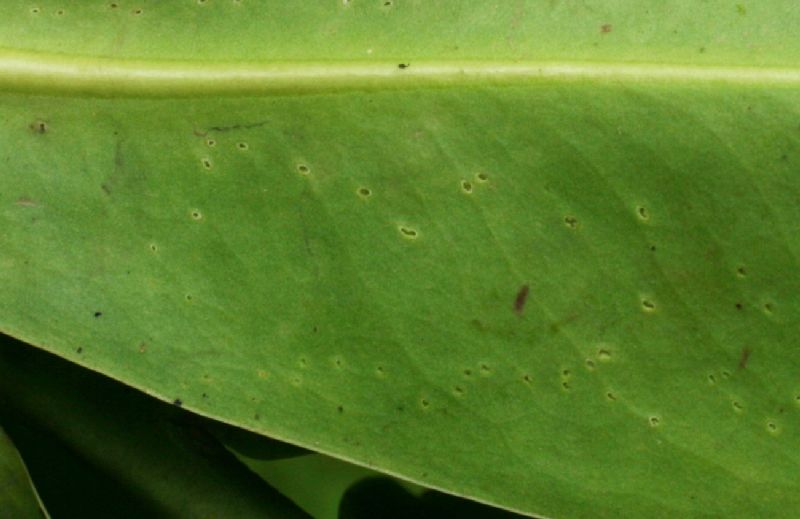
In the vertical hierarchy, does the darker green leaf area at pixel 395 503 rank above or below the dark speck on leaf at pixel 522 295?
below

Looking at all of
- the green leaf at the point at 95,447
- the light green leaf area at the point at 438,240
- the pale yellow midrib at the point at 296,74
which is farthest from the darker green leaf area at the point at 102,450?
the pale yellow midrib at the point at 296,74

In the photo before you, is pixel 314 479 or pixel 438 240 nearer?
pixel 438 240

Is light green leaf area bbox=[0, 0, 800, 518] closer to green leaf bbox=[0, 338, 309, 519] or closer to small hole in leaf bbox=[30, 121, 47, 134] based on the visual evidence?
small hole in leaf bbox=[30, 121, 47, 134]

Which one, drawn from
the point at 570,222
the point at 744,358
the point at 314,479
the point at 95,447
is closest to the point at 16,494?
the point at 95,447

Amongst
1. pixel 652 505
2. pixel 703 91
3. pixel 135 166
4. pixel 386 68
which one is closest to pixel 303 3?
pixel 386 68

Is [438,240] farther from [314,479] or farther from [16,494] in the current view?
[16,494]

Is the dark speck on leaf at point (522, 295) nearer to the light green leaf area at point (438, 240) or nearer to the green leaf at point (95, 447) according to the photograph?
the light green leaf area at point (438, 240)


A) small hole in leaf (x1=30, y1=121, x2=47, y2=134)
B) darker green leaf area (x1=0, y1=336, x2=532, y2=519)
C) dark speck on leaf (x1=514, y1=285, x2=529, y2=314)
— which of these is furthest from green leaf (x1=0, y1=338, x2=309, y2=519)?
dark speck on leaf (x1=514, y1=285, x2=529, y2=314)
